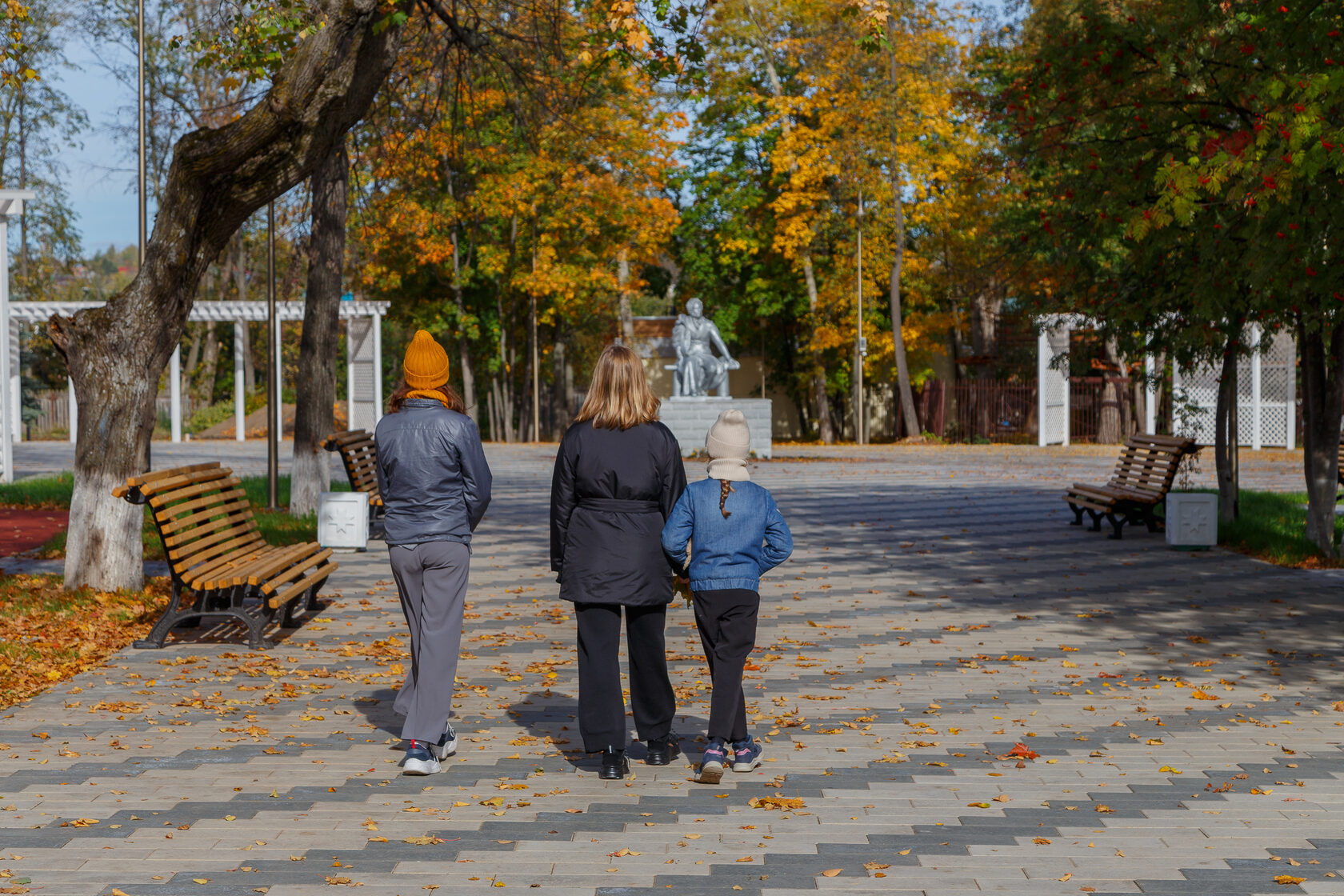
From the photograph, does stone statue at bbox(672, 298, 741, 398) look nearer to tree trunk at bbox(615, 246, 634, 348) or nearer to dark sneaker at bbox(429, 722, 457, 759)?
tree trunk at bbox(615, 246, 634, 348)

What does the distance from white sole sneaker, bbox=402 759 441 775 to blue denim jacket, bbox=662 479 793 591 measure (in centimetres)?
129

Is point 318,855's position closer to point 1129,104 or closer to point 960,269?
point 1129,104

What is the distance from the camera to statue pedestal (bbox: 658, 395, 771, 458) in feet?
96.4

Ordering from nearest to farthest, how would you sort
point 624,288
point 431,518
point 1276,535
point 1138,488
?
point 431,518 → point 1276,535 → point 1138,488 → point 624,288

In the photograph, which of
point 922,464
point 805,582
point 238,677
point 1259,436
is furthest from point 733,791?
point 1259,436

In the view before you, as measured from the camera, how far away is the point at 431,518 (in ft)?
18.4

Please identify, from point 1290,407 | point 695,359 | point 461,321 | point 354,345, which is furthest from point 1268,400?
point 354,345

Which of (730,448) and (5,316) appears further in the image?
(5,316)

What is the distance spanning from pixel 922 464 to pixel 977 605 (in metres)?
18.8

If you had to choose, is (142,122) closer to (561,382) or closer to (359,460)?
(359,460)

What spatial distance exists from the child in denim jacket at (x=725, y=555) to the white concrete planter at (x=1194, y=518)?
337 inches

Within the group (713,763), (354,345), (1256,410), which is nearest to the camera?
(713,763)

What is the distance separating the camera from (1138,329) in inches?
534

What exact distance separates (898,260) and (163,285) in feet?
104
